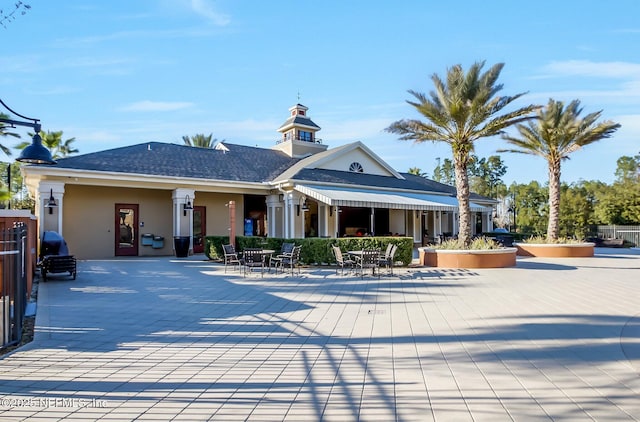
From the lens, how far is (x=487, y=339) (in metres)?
6.31

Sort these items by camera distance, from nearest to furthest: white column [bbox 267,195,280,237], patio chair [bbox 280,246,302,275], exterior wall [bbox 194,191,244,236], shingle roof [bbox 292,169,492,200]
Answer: patio chair [bbox 280,246,302,275] < shingle roof [bbox 292,169,492,200] < exterior wall [bbox 194,191,244,236] < white column [bbox 267,195,280,237]

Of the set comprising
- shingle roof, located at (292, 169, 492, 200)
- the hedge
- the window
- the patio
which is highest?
the window

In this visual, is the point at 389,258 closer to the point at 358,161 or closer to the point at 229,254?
the point at 229,254

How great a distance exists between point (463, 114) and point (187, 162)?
1451 centimetres

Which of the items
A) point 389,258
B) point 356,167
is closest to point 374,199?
point 356,167

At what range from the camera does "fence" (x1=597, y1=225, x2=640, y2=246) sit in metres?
33.3

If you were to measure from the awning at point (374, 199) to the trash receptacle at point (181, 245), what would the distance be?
238 inches

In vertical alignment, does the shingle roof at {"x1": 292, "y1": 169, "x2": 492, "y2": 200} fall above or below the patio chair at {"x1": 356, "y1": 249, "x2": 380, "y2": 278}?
above

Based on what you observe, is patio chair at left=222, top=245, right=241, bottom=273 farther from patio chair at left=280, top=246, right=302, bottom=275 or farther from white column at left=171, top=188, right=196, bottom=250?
white column at left=171, top=188, right=196, bottom=250

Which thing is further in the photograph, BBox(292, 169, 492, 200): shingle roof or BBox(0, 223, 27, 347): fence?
BBox(292, 169, 492, 200): shingle roof

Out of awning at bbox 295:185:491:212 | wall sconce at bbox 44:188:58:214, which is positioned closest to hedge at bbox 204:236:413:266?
awning at bbox 295:185:491:212

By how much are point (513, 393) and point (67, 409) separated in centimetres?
438

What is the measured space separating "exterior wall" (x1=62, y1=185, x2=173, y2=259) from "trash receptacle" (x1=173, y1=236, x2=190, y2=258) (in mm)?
2560

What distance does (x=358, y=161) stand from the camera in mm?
27375
